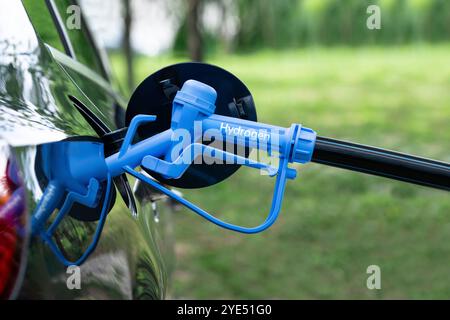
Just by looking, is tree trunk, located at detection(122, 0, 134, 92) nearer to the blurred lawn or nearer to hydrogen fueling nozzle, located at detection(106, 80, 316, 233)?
the blurred lawn

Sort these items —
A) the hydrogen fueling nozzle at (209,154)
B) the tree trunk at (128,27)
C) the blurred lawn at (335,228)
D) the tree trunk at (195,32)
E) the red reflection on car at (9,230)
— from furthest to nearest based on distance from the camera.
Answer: the tree trunk at (128,27) → the tree trunk at (195,32) → the blurred lawn at (335,228) → the hydrogen fueling nozzle at (209,154) → the red reflection on car at (9,230)

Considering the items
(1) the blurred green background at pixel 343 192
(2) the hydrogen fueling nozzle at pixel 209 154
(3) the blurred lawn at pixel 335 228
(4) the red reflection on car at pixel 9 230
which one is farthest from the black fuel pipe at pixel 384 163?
(1) the blurred green background at pixel 343 192

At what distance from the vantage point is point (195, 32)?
915cm

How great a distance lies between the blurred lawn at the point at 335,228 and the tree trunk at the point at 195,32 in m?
1.83

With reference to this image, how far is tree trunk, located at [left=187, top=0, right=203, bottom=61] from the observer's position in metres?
8.83

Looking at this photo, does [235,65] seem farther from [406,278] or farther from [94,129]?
[94,129]

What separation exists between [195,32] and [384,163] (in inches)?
311

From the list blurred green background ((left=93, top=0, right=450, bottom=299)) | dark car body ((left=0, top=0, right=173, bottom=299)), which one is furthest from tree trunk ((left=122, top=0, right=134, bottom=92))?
dark car body ((left=0, top=0, right=173, bottom=299))

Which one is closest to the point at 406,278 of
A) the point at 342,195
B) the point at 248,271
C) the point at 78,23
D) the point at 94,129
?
the point at 248,271

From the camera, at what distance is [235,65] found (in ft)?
66.2

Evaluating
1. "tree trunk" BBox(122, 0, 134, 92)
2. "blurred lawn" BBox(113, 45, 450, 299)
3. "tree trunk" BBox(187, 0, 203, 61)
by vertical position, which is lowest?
"blurred lawn" BBox(113, 45, 450, 299)

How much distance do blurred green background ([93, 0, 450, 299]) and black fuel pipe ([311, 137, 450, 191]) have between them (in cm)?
342

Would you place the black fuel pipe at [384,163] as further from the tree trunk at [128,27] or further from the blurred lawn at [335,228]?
the tree trunk at [128,27]

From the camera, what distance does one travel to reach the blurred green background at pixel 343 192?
5133 millimetres
